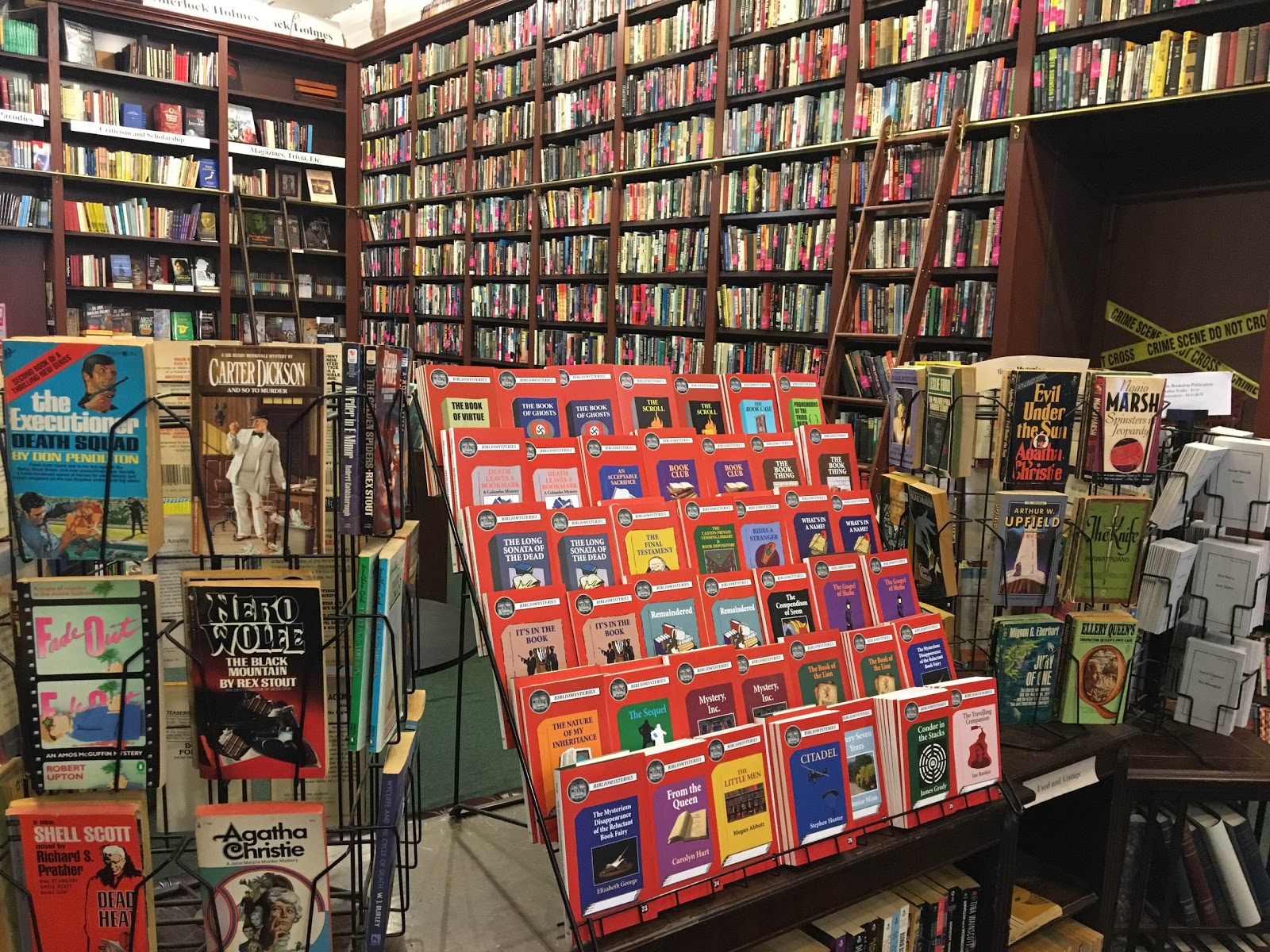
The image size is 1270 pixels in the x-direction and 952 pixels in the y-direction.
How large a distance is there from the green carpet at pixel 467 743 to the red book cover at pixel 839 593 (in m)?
1.20

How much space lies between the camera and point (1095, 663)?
171cm

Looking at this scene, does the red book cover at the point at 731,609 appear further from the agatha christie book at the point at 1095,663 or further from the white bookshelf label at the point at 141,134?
the white bookshelf label at the point at 141,134

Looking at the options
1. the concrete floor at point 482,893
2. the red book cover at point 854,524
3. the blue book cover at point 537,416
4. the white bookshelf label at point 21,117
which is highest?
the white bookshelf label at point 21,117

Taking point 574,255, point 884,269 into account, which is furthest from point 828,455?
point 574,255

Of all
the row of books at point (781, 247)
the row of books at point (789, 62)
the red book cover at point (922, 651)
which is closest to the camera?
the red book cover at point (922, 651)

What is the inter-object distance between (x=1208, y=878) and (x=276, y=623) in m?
2.06

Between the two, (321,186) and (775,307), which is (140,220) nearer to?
(321,186)

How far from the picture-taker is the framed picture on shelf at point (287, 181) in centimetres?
725

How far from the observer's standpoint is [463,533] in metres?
1.30

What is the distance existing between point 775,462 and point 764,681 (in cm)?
53

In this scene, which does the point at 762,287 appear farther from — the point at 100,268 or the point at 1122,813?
the point at 100,268

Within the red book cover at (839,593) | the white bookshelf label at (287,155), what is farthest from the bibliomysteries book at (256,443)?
the white bookshelf label at (287,155)

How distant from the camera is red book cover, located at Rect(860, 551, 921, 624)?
5.08 feet

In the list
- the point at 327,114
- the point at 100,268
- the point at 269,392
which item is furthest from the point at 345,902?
the point at 327,114
